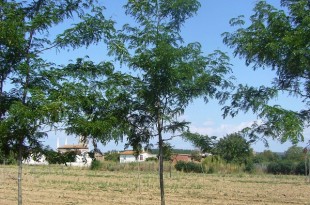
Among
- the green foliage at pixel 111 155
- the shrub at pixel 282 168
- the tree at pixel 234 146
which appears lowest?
the shrub at pixel 282 168

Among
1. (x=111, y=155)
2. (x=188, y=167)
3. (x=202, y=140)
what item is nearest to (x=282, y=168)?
(x=188, y=167)

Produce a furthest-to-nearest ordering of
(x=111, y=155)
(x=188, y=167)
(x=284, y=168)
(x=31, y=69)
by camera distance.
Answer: (x=284, y=168)
(x=188, y=167)
(x=111, y=155)
(x=31, y=69)

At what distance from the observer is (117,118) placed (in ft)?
26.1

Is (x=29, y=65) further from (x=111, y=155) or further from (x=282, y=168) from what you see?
(x=282, y=168)

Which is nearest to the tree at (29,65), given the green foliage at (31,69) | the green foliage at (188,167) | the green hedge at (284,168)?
the green foliage at (31,69)

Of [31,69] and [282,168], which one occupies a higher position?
[31,69]

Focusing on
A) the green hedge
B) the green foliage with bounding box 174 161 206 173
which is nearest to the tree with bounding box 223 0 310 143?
the green foliage with bounding box 174 161 206 173

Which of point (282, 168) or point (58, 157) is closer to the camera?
point (58, 157)

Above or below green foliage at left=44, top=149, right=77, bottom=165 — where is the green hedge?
below

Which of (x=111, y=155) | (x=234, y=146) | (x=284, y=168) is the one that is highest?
(x=234, y=146)

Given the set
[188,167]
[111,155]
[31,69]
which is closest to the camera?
[31,69]

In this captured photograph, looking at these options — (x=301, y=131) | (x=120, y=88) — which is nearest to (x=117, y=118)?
(x=120, y=88)

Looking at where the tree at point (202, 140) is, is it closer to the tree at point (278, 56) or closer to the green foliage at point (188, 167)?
the tree at point (278, 56)

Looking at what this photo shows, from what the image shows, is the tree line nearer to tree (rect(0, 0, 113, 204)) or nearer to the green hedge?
tree (rect(0, 0, 113, 204))
